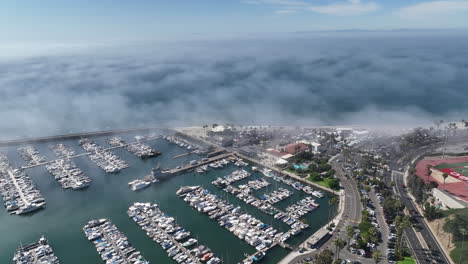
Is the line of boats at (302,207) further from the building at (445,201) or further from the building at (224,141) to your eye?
the building at (224,141)

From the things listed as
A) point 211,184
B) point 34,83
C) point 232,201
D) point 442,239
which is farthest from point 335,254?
point 34,83

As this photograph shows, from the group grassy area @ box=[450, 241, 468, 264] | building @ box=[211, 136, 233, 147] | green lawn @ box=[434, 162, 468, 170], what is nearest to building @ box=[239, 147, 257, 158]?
building @ box=[211, 136, 233, 147]

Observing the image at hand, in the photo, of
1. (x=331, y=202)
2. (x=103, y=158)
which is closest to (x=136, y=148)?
(x=103, y=158)

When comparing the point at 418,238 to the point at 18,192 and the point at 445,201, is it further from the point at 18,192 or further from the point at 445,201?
the point at 18,192

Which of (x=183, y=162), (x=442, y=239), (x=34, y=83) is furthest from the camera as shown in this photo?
(x=34, y=83)

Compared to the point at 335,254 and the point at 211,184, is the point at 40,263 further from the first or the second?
the point at 335,254

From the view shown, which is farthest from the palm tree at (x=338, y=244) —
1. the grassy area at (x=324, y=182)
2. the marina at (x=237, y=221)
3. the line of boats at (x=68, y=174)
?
the line of boats at (x=68, y=174)
